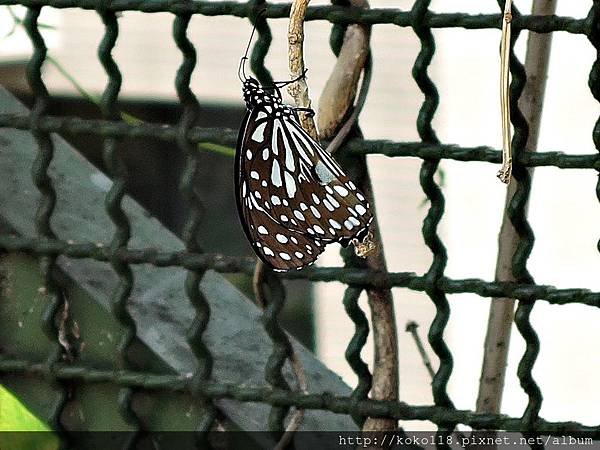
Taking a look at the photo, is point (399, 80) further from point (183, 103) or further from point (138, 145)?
point (183, 103)

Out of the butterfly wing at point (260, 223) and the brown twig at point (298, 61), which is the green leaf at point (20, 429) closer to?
the butterfly wing at point (260, 223)

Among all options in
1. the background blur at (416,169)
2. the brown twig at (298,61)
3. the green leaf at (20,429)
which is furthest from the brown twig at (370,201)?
the background blur at (416,169)

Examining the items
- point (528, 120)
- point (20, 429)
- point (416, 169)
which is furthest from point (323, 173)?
point (416, 169)

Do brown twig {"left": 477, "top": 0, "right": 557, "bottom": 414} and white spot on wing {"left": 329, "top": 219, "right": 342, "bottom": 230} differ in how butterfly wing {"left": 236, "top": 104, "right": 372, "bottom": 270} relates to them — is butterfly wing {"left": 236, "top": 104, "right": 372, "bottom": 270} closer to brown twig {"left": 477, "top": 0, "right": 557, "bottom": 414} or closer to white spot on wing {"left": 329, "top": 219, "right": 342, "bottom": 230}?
white spot on wing {"left": 329, "top": 219, "right": 342, "bottom": 230}

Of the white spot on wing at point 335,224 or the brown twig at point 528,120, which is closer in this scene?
the white spot on wing at point 335,224

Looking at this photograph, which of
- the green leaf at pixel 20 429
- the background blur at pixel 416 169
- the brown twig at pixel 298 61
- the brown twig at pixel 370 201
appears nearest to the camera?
the brown twig at pixel 298 61

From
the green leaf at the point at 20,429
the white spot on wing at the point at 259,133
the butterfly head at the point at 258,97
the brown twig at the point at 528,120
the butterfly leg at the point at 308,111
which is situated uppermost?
the brown twig at the point at 528,120

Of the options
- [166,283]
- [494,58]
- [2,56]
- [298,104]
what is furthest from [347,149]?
[2,56]
